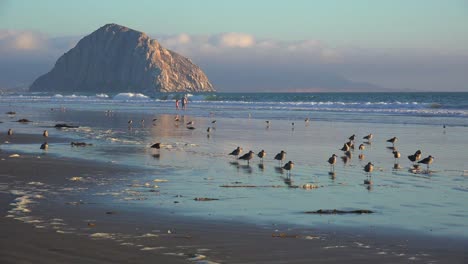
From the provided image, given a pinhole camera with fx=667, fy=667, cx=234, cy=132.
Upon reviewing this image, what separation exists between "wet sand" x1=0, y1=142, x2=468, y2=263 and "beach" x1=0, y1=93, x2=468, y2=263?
0.01m

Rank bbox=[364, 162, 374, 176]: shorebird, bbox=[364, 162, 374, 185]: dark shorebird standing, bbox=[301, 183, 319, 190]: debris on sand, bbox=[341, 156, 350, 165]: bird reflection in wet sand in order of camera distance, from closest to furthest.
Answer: bbox=[301, 183, 319, 190]: debris on sand < bbox=[364, 162, 374, 185]: dark shorebird standing < bbox=[364, 162, 374, 176]: shorebird < bbox=[341, 156, 350, 165]: bird reflection in wet sand

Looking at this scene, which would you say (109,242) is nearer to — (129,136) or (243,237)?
(243,237)

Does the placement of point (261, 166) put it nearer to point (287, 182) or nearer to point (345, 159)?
point (345, 159)

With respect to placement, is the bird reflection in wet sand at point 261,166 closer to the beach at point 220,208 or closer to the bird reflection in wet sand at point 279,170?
the beach at point 220,208

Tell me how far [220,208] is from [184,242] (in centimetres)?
264

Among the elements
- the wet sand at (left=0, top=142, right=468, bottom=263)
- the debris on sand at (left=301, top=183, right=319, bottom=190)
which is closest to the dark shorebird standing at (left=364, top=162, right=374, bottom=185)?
the debris on sand at (left=301, top=183, right=319, bottom=190)

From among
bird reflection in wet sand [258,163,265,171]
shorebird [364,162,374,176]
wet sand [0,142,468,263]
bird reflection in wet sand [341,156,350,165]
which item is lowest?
bird reflection in wet sand [258,163,265,171]

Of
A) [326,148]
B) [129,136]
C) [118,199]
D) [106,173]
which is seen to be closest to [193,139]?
[129,136]

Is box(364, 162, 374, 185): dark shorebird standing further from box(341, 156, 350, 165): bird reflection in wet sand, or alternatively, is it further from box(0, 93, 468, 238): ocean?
box(341, 156, 350, 165): bird reflection in wet sand

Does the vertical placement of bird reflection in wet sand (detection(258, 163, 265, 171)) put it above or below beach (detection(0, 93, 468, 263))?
below

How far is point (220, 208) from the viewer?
11.3 metres

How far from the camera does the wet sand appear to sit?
7949 mm

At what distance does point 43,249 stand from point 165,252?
1468 millimetres

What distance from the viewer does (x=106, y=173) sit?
52.1 ft
